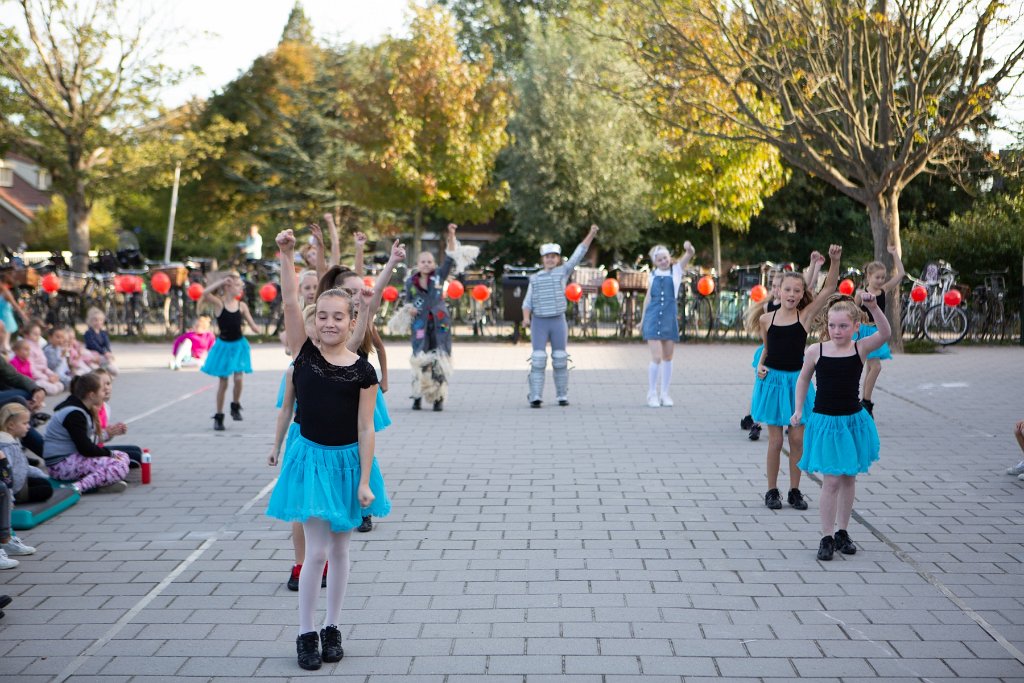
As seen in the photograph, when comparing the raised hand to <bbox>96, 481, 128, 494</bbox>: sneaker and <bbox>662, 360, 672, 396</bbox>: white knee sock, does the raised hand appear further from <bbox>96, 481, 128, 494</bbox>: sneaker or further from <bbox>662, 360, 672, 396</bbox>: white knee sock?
<bbox>662, 360, 672, 396</bbox>: white knee sock

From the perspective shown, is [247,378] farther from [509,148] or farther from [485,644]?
[509,148]

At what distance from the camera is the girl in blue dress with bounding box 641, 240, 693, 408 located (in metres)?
12.1

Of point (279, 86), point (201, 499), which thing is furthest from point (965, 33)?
point (279, 86)

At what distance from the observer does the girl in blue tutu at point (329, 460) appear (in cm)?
457

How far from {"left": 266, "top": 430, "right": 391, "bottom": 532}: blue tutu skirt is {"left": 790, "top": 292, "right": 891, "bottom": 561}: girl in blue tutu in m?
2.72

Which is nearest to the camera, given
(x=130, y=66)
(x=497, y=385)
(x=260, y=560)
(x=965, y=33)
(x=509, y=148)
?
(x=260, y=560)

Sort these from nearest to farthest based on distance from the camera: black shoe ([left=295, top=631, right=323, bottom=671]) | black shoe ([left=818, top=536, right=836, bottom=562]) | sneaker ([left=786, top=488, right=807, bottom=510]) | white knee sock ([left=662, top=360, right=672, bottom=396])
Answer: black shoe ([left=295, top=631, right=323, bottom=671])
black shoe ([left=818, top=536, right=836, bottom=562])
sneaker ([left=786, top=488, right=807, bottom=510])
white knee sock ([left=662, top=360, right=672, bottom=396])

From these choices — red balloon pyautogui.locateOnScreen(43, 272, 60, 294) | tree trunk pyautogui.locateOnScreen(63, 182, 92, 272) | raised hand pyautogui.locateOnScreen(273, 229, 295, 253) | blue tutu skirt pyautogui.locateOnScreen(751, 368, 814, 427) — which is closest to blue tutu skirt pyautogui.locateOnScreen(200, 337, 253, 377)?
blue tutu skirt pyautogui.locateOnScreen(751, 368, 814, 427)

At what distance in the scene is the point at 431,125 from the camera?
1158 inches

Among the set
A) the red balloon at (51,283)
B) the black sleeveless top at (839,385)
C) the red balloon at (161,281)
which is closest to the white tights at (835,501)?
the black sleeveless top at (839,385)

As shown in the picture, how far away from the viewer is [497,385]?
47.8 feet

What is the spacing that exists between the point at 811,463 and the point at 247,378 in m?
10.7

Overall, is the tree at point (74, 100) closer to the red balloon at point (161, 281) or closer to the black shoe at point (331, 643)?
the red balloon at point (161, 281)

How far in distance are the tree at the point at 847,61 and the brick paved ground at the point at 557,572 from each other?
340 inches
